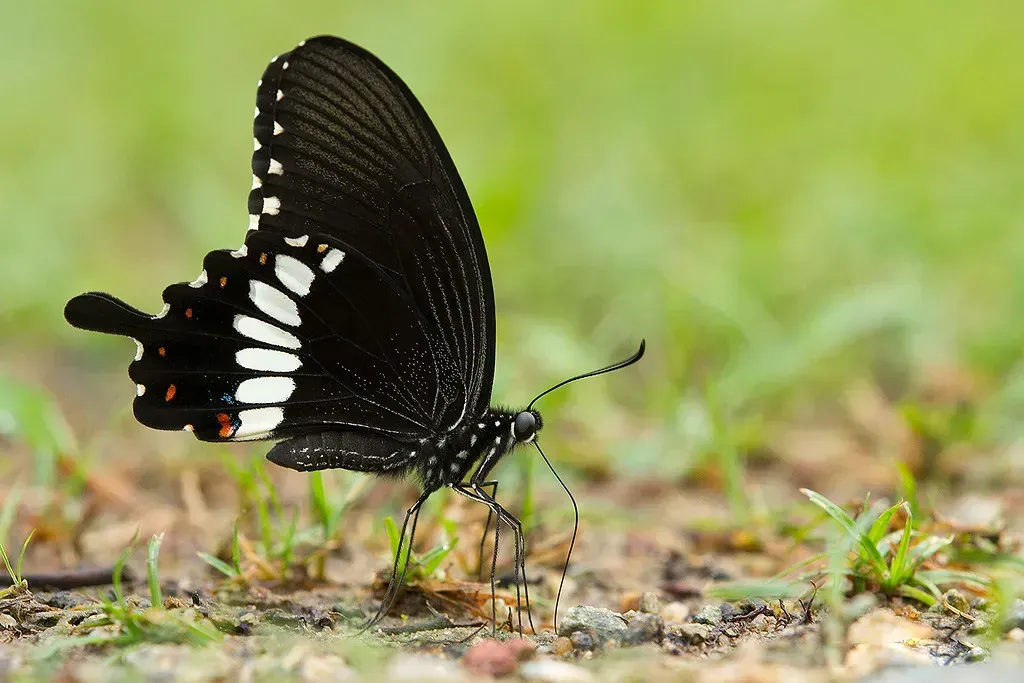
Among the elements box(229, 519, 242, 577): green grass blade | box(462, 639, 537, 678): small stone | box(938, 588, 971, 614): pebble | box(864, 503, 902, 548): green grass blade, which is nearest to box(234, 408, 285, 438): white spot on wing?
box(229, 519, 242, 577): green grass blade

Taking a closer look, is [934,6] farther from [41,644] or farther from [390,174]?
[41,644]

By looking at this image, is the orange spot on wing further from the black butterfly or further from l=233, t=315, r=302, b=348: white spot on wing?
l=233, t=315, r=302, b=348: white spot on wing

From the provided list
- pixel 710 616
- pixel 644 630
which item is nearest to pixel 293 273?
pixel 644 630

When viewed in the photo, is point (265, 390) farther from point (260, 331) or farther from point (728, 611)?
point (728, 611)

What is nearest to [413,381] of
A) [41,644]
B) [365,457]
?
[365,457]

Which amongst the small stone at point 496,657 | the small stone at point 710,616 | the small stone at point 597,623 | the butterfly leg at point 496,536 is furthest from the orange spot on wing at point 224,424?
the small stone at point 710,616
